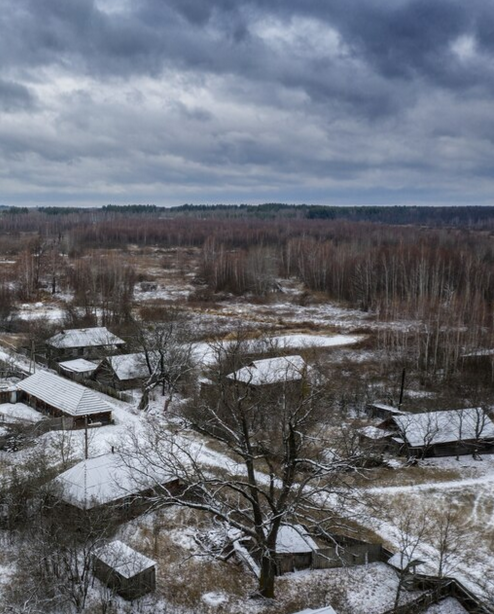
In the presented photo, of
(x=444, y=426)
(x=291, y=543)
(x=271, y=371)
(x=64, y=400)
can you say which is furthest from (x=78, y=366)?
(x=444, y=426)

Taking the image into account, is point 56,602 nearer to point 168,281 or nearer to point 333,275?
point 333,275

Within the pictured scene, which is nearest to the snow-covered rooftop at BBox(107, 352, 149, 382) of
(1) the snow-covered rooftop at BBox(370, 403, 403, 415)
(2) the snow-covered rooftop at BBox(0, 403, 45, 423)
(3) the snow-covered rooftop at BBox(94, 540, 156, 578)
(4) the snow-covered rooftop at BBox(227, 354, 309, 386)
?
(2) the snow-covered rooftop at BBox(0, 403, 45, 423)

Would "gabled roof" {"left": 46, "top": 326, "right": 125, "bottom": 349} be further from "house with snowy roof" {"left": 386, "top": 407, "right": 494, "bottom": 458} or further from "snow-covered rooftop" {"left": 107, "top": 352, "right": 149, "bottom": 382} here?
"house with snowy roof" {"left": 386, "top": 407, "right": 494, "bottom": 458}

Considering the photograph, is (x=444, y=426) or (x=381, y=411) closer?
(x=444, y=426)

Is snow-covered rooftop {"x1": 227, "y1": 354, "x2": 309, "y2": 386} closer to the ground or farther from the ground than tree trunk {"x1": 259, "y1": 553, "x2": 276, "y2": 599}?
farther from the ground

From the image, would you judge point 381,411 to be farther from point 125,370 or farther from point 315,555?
point 125,370

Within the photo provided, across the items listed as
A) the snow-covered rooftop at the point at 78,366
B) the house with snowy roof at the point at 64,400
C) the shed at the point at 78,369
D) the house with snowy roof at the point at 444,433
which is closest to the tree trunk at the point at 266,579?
the house with snowy roof at the point at 444,433
